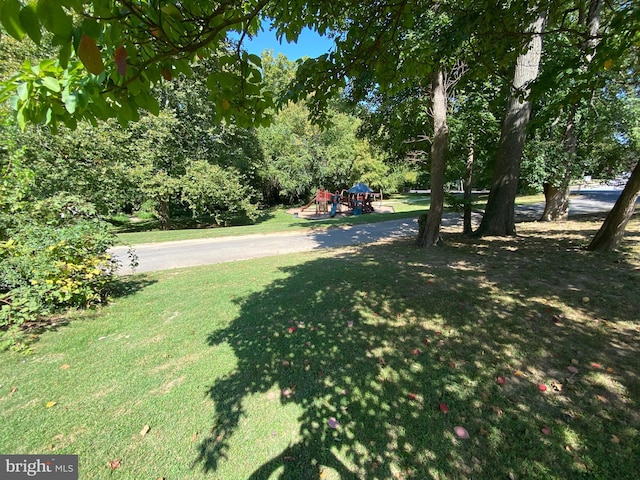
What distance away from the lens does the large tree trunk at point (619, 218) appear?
530 centimetres

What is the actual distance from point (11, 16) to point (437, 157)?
27.7 feet

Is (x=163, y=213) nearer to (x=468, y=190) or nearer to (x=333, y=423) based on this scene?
(x=468, y=190)

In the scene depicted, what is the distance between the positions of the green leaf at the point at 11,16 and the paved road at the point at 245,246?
797cm

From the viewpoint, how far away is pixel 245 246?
36.4 feet

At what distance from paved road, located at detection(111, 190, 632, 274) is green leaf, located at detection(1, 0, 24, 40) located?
314 inches

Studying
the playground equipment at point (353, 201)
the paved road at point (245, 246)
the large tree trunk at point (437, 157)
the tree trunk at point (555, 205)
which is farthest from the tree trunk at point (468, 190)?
the playground equipment at point (353, 201)

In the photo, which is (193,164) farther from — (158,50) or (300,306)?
(158,50)

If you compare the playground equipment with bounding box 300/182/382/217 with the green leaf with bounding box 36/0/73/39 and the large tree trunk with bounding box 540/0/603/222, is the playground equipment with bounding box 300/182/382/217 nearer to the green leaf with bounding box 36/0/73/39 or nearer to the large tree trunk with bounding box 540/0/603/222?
the large tree trunk with bounding box 540/0/603/222

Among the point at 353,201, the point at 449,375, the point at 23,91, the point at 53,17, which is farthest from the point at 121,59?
the point at 353,201

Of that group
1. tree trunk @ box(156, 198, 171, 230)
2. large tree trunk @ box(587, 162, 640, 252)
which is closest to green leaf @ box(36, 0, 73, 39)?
large tree trunk @ box(587, 162, 640, 252)

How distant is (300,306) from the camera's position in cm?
455

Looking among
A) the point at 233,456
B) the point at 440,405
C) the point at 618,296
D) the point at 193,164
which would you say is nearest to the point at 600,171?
the point at 618,296

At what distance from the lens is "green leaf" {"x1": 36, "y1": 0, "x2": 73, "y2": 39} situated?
0.86m

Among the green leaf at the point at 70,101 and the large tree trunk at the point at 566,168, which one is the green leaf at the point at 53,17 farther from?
the large tree trunk at the point at 566,168
